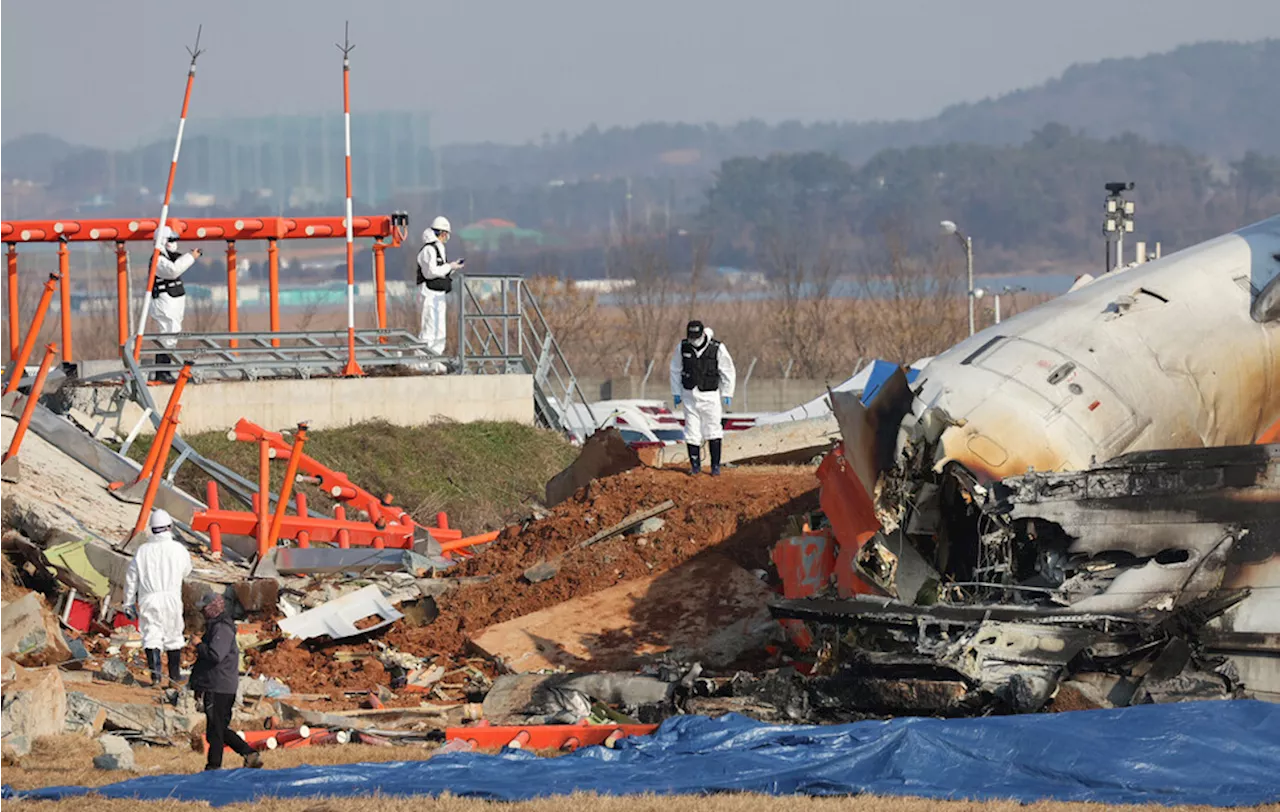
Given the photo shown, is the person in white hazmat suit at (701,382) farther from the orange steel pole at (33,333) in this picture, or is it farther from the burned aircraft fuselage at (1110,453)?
the orange steel pole at (33,333)

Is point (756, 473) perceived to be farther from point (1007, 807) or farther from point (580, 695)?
point (1007, 807)

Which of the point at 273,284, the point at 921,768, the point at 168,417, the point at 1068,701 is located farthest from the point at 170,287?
the point at 921,768

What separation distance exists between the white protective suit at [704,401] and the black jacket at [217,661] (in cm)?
949

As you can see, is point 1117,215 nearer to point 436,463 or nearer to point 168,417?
point 436,463

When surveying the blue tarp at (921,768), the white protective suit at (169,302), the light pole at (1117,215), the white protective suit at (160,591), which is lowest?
the blue tarp at (921,768)

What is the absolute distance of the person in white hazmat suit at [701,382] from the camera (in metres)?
21.6

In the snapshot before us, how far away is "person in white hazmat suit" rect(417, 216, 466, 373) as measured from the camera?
A: 95.1ft

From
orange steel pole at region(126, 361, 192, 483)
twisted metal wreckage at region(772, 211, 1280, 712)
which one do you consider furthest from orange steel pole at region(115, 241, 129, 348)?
twisted metal wreckage at region(772, 211, 1280, 712)

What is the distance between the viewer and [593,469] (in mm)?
23734

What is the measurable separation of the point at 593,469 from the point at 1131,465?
10.5 m

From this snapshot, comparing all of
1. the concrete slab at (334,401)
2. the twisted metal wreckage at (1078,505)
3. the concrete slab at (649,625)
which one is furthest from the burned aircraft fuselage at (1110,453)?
the concrete slab at (334,401)

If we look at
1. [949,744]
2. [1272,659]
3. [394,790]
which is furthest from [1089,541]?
[394,790]

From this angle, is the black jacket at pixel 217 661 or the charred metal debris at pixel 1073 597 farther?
the charred metal debris at pixel 1073 597

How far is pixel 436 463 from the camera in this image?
28.5 m
